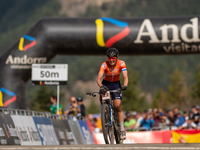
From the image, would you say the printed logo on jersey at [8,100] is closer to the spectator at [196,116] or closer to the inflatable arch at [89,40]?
the inflatable arch at [89,40]

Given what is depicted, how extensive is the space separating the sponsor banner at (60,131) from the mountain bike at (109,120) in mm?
2238

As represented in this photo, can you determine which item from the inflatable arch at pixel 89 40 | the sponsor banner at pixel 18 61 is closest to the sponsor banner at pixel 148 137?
the inflatable arch at pixel 89 40

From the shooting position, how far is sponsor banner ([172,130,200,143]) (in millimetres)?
13545

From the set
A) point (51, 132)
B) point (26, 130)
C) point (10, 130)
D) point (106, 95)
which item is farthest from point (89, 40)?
point (10, 130)

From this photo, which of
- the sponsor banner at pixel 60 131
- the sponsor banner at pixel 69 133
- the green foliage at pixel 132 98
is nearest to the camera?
the sponsor banner at pixel 60 131

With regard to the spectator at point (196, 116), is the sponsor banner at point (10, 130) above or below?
above

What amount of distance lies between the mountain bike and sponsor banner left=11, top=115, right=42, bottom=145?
1483mm

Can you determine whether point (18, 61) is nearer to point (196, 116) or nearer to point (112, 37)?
point (112, 37)

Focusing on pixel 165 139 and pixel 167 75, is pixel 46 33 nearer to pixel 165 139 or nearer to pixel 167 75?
pixel 165 139

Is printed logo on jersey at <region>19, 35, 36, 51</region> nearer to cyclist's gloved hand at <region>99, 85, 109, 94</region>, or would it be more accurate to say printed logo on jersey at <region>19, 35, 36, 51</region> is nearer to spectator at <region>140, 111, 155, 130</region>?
spectator at <region>140, 111, 155, 130</region>

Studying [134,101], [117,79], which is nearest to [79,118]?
[117,79]

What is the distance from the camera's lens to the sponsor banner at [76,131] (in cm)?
1117

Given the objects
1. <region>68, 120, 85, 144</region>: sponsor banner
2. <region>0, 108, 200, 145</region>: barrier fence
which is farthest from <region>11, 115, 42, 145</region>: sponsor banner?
<region>68, 120, 85, 144</region>: sponsor banner

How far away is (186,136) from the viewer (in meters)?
13.8
